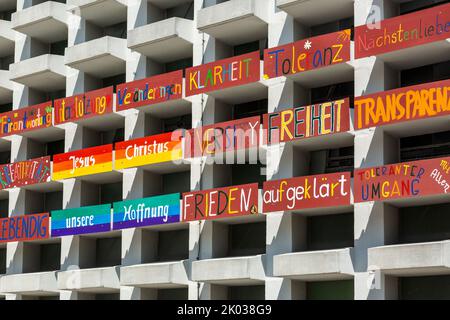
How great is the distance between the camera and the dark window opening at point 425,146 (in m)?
39.8

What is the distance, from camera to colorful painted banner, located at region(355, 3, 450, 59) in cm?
3825

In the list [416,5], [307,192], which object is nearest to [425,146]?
[307,192]

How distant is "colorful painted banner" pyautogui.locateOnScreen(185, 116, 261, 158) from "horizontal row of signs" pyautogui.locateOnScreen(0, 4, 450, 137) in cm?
183

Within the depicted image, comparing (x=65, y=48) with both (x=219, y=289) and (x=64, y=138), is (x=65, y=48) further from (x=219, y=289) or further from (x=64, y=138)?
(x=219, y=289)

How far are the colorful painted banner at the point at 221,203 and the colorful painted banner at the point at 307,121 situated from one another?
2.45 m

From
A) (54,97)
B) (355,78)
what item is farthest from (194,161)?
(54,97)

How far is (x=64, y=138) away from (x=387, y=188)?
2283 centimetres

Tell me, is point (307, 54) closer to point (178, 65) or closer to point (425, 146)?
point (425, 146)

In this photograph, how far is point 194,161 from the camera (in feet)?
152

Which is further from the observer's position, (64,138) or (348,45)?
(64,138)

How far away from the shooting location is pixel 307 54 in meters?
42.2

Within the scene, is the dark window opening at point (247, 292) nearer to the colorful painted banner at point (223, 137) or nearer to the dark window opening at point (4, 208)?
the colorful painted banner at point (223, 137)
